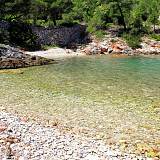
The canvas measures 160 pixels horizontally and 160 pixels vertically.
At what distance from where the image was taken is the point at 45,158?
58.0 ft

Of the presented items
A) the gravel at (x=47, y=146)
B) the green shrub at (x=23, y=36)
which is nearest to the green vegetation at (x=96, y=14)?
the green shrub at (x=23, y=36)

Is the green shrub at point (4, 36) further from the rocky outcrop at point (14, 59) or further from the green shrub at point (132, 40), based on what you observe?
the green shrub at point (132, 40)

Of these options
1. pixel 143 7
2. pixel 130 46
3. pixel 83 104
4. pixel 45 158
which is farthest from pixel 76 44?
pixel 45 158

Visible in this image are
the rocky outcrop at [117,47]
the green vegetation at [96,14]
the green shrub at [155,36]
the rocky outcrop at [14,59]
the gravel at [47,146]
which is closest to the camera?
the gravel at [47,146]

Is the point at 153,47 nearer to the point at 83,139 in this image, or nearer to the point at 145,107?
the point at 145,107

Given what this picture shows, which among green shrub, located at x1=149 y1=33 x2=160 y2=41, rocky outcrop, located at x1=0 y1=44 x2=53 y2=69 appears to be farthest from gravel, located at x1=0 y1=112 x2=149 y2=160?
green shrub, located at x1=149 y1=33 x2=160 y2=41

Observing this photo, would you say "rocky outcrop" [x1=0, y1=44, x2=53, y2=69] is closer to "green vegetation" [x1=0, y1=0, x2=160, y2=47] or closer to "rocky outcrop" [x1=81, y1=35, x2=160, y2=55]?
"rocky outcrop" [x1=81, y1=35, x2=160, y2=55]

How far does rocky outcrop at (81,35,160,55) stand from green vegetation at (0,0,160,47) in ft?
5.23

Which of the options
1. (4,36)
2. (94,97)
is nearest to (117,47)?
(4,36)

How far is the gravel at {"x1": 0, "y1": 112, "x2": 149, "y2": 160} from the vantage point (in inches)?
708

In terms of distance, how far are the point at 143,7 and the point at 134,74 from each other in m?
43.8

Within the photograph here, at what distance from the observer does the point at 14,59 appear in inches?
2013

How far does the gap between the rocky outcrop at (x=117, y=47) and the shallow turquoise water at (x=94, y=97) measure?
73.7 ft

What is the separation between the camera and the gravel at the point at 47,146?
18.0 meters
